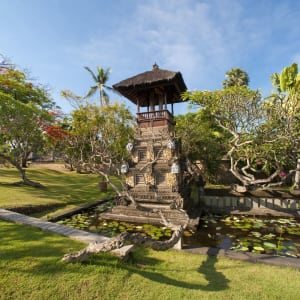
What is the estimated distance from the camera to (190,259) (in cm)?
474

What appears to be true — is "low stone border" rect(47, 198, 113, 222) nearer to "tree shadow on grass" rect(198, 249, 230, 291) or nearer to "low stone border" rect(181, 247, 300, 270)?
"low stone border" rect(181, 247, 300, 270)

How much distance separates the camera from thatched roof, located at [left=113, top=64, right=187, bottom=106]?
36.6 feet

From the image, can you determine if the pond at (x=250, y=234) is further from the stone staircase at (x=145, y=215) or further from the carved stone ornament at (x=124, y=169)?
the carved stone ornament at (x=124, y=169)

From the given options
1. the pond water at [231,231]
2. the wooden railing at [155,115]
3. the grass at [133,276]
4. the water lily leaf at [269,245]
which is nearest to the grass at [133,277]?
the grass at [133,276]

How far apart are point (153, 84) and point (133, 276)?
33.0ft

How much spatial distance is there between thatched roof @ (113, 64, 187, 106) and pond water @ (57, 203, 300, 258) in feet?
25.5

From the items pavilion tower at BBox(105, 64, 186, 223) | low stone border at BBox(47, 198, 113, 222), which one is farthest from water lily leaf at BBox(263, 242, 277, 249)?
low stone border at BBox(47, 198, 113, 222)

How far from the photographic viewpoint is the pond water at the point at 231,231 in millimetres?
6492

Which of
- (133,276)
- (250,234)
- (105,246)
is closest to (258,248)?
(250,234)

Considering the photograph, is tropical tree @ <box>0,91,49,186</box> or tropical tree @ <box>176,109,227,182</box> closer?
tropical tree @ <box>0,91,49,186</box>

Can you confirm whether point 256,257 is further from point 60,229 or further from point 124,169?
point 124,169

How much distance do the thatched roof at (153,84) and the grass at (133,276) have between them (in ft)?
30.3

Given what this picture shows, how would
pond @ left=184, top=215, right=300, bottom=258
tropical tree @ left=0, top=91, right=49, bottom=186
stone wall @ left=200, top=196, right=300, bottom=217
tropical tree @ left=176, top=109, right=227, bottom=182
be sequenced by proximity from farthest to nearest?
tropical tree @ left=176, top=109, right=227, bottom=182 < tropical tree @ left=0, top=91, right=49, bottom=186 < stone wall @ left=200, top=196, right=300, bottom=217 < pond @ left=184, top=215, right=300, bottom=258

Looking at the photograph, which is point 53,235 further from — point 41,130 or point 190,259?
point 41,130
